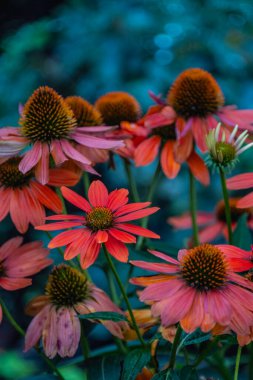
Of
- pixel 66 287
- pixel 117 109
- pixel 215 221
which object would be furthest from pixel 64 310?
pixel 215 221

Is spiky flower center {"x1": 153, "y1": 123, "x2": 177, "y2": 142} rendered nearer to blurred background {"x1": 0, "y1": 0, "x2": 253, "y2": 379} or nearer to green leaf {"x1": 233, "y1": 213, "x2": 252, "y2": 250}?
green leaf {"x1": 233, "y1": 213, "x2": 252, "y2": 250}

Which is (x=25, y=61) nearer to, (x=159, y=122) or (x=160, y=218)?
(x=160, y=218)

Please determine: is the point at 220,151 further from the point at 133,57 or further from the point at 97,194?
the point at 133,57

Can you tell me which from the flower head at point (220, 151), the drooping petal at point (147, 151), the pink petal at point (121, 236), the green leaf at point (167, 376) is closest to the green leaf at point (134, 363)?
the green leaf at point (167, 376)

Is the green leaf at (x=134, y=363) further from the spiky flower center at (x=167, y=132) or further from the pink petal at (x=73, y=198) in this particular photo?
the spiky flower center at (x=167, y=132)

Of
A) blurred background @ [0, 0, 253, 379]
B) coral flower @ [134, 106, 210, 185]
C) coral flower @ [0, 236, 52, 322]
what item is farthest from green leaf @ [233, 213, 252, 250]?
blurred background @ [0, 0, 253, 379]

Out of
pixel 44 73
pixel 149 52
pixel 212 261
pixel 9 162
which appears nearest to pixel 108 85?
pixel 149 52

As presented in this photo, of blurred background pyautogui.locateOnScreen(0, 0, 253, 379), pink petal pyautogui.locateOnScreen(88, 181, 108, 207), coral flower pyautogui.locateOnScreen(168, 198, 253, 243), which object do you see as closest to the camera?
pink petal pyautogui.locateOnScreen(88, 181, 108, 207)

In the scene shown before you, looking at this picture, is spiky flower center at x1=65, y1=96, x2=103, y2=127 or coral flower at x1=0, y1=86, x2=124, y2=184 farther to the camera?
spiky flower center at x1=65, y1=96, x2=103, y2=127
